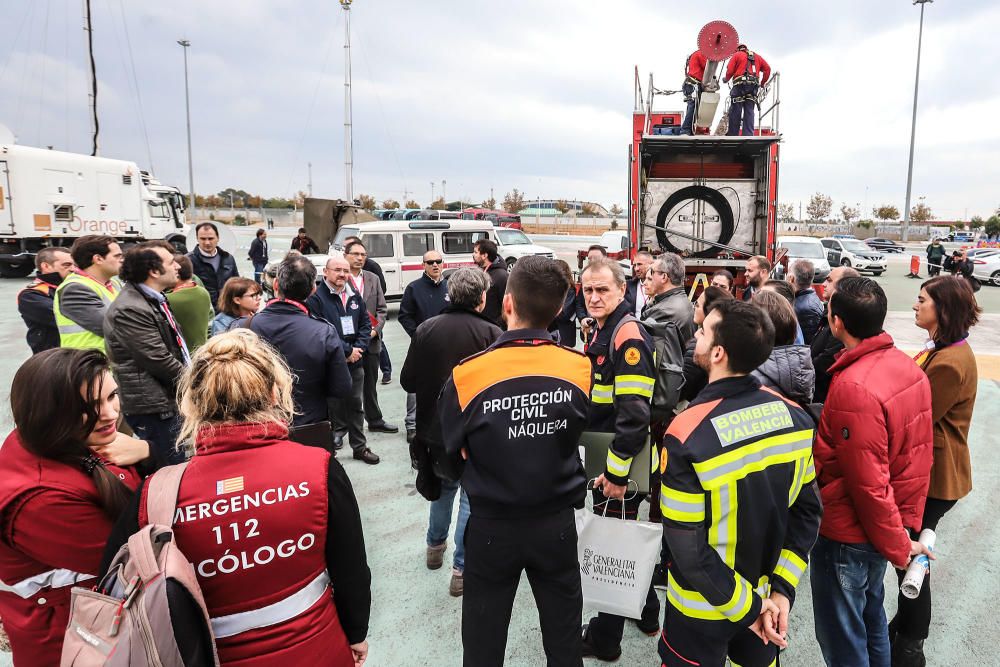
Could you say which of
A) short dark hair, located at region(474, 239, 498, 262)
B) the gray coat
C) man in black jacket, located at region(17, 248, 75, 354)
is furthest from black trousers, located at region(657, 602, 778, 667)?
man in black jacket, located at region(17, 248, 75, 354)

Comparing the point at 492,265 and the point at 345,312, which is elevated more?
the point at 492,265

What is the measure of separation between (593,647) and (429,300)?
3.68 meters

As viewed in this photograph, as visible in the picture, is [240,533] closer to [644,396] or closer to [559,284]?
[559,284]

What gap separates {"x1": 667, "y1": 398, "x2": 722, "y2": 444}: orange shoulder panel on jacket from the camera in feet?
6.05

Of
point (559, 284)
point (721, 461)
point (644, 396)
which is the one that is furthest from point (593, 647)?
point (559, 284)

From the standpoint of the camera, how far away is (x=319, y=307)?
17.1ft

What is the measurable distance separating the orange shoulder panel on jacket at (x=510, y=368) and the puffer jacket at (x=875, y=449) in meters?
1.04

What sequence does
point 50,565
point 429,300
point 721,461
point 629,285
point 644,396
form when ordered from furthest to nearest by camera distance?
1. point 629,285
2. point 429,300
3. point 644,396
4. point 721,461
5. point 50,565

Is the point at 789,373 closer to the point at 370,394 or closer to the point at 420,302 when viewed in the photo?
the point at 420,302

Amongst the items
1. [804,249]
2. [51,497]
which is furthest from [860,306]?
[804,249]

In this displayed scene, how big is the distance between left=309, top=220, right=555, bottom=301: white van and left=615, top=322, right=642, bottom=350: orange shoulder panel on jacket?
28.5 feet

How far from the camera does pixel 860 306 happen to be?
2357 millimetres

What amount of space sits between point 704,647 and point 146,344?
10.9 feet

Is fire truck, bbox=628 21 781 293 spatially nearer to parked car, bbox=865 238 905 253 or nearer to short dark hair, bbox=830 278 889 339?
short dark hair, bbox=830 278 889 339
